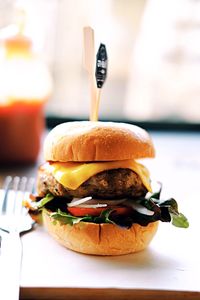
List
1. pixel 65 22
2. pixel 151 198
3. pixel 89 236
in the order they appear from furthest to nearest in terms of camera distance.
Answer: pixel 65 22 → pixel 151 198 → pixel 89 236

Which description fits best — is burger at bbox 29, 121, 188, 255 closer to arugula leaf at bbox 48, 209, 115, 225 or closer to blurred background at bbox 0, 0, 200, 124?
arugula leaf at bbox 48, 209, 115, 225

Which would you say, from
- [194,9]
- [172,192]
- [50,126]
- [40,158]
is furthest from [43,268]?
[194,9]

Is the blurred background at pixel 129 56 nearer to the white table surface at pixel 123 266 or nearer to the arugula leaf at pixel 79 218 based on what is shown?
the white table surface at pixel 123 266

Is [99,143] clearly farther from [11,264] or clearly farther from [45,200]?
[11,264]

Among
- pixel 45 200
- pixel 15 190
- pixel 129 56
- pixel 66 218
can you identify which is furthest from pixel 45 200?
pixel 129 56

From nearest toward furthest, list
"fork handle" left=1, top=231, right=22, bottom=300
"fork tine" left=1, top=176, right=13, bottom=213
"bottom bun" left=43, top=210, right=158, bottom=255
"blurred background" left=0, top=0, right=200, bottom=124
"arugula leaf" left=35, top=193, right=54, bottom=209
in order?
"fork handle" left=1, top=231, right=22, bottom=300 → "bottom bun" left=43, top=210, right=158, bottom=255 → "arugula leaf" left=35, top=193, right=54, bottom=209 → "fork tine" left=1, top=176, right=13, bottom=213 → "blurred background" left=0, top=0, right=200, bottom=124

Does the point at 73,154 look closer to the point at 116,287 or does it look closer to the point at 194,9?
the point at 116,287

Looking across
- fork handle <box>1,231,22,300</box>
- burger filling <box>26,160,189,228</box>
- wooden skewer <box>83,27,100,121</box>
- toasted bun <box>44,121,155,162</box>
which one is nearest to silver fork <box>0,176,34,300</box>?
fork handle <box>1,231,22,300</box>
